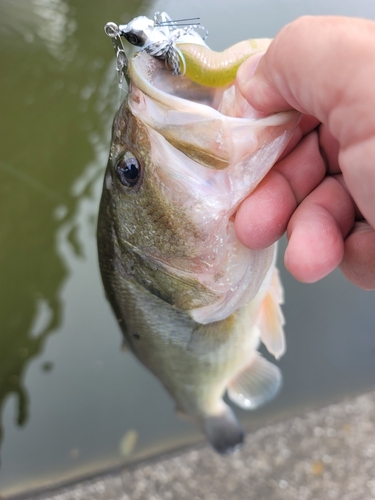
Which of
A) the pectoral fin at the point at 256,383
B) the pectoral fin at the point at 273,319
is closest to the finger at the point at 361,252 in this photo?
the pectoral fin at the point at 273,319

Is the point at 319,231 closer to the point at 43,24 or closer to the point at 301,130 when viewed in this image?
the point at 301,130

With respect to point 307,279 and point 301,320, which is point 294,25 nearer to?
point 307,279

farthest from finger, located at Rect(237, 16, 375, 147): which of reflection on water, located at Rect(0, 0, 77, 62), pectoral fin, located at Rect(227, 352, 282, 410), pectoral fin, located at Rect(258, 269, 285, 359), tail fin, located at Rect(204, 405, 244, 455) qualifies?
reflection on water, located at Rect(0, 0, 77, 62)

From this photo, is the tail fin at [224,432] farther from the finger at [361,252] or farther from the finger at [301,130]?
the finger at [301,130]

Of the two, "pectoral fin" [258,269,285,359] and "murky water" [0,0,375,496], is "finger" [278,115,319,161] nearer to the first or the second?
"pectoral fin" [258,269,285,359]

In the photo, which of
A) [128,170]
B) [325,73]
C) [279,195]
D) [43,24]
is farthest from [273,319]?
[43,24]
